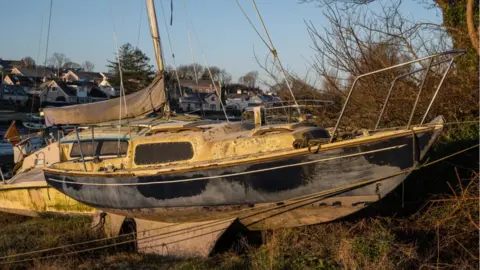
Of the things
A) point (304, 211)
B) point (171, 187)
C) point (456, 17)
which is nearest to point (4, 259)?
point (171, 187)

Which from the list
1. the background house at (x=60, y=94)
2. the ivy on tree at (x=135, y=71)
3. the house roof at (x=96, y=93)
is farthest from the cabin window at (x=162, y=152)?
the house roof at (x=96, y=93)

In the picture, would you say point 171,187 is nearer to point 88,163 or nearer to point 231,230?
point 231,230

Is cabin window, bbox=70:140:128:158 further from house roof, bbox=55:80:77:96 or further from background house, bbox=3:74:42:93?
background house, bbox=3:74:42:93

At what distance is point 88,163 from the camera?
32.4 ft

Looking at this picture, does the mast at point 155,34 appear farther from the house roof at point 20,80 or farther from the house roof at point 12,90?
the house roof at point 20,80

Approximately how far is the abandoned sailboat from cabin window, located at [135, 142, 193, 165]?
16mm

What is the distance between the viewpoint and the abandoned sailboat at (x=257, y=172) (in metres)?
6.96

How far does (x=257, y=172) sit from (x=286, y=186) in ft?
1.50

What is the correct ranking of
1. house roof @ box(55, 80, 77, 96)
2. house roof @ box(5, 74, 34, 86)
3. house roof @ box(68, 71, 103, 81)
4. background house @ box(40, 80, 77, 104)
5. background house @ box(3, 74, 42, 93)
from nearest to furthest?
background house @ box(40, 80, 77, 104)
house roof @ box(55, 80, 77, 96)
background house @ box(3, 74, 42, 93)
house roof @ box(5, 74, 34, 86)
house roof @ box(68, 71, 103, 81)

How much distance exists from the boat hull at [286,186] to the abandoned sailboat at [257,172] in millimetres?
14

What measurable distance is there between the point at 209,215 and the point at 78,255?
2.32 metres

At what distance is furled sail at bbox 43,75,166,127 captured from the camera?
38.8ft

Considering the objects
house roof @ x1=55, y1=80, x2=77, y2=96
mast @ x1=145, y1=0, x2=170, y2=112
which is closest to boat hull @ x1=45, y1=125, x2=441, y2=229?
mast @ x1=145, y1=0, x2=170, y2=112

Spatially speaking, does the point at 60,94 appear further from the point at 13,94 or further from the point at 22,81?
the point at 22,81
